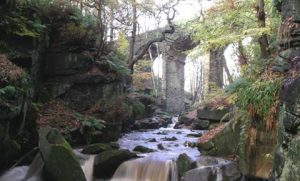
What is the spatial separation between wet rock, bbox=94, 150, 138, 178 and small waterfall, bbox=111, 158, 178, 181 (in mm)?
129

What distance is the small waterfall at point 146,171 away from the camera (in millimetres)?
7668

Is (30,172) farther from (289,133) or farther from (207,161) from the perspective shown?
(289,133)

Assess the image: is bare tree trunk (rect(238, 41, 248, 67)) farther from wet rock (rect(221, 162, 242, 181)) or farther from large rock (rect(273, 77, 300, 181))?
large rock (rect(273, 77, 300, 181))

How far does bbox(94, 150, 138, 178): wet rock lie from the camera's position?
7.89 m

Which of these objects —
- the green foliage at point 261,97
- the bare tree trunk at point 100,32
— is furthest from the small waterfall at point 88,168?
the bare tree trunk at point 100,32

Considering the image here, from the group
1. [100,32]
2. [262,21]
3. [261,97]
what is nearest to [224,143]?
[261,97]

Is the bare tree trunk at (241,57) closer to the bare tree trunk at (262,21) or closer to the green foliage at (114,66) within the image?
the bare tree trunk at (262,21)

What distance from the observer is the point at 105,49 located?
500 inches

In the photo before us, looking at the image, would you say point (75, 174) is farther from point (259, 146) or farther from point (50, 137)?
point (259, 146)

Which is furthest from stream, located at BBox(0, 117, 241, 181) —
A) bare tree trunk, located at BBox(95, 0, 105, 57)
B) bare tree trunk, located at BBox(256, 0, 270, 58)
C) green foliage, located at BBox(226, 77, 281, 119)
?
bare tree trunk, located at BBox(95, 0, 105, 57)

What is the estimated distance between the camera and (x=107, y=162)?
7945 mm

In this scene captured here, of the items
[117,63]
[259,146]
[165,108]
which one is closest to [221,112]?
[117,63]

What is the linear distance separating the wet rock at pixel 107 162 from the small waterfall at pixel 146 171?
0.42 ft

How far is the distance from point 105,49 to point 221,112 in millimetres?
4700
